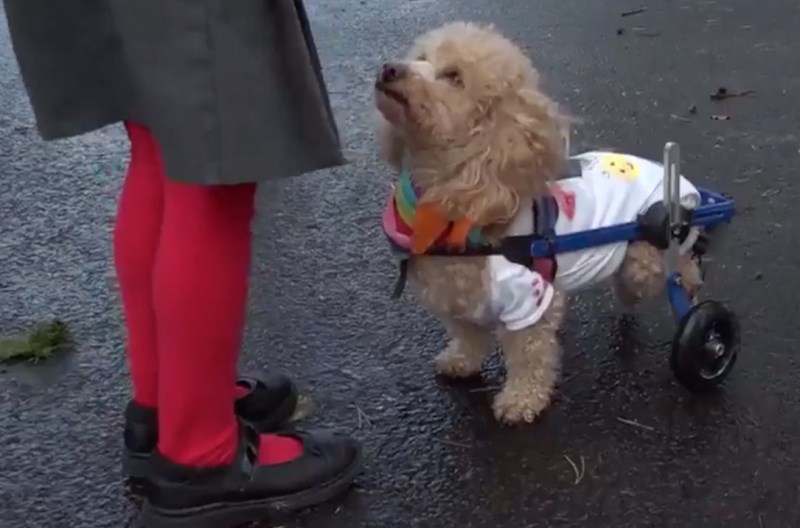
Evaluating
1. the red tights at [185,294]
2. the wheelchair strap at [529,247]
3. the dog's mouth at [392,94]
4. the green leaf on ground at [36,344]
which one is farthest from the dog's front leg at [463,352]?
the green leaf on ground at [36,344]

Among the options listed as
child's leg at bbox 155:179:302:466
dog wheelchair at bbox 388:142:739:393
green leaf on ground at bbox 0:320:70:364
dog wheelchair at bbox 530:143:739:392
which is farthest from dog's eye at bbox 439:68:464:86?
green leaf on ground at bbox 0:320:70:364

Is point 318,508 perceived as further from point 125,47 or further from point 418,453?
point 125,47

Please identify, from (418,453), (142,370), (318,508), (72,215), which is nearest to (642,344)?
(418,453)

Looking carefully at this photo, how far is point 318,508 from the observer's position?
105 inches

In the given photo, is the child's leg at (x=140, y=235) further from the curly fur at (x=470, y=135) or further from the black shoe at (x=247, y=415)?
the curly fur at (x=470, y=135)

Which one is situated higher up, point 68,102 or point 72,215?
point 68,102

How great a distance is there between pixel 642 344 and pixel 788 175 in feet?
3.80

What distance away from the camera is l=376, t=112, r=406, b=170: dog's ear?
2854 millimetres

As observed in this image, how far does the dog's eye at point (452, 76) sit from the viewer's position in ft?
9.07

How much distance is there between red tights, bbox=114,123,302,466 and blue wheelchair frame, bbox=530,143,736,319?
749mm

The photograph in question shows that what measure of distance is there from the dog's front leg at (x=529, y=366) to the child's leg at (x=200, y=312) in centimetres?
69

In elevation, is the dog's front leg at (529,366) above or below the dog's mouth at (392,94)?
below

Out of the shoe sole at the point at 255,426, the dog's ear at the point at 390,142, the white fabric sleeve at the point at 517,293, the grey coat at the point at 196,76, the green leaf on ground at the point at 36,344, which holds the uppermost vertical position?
the grey coat at the point at 196,76

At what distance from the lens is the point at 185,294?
2309 millimetres
